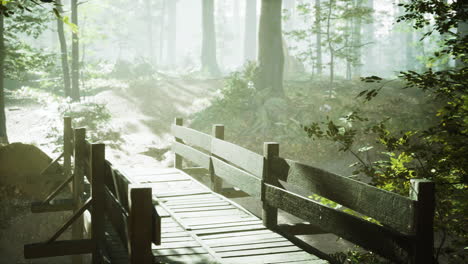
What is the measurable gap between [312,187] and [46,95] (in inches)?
781

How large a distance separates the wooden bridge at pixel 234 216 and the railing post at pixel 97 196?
1cm

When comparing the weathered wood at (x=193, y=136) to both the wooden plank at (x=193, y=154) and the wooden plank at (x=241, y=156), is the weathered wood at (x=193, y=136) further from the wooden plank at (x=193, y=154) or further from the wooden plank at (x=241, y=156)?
the wooden plank at (x=241, y=156)

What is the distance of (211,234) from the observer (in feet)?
21.2

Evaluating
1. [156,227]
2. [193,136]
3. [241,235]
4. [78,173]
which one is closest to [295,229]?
[241,235]

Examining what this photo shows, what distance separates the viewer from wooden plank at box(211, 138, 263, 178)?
262 inches

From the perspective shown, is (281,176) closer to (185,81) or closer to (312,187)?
(312,187)

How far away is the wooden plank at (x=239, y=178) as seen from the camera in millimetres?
6676

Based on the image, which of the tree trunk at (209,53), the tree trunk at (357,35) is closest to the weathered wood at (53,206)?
the tree trunk at (357,35)

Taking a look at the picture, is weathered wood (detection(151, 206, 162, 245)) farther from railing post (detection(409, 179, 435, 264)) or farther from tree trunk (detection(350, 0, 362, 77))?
tree trunk (detection(350, 0, 362, 77))

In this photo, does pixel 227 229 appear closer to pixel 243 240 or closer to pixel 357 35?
pixel 243 240

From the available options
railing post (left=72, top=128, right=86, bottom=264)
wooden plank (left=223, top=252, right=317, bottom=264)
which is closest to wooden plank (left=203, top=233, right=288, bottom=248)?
wooden plank (left=223, top=252, right=317, bottom=264)

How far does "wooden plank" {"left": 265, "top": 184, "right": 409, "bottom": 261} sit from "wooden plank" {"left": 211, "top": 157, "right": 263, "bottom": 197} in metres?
0.38

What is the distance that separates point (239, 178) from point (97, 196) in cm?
203

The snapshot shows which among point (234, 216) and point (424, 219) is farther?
point (234, 216)
